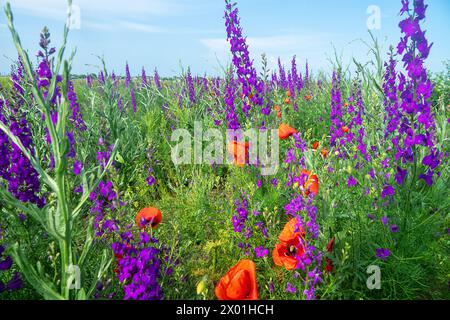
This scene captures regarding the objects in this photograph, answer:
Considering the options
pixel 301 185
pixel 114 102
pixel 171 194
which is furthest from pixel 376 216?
pixel 114 102

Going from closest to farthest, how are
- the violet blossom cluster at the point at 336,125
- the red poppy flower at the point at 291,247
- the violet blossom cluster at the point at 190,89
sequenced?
the red poppy flower at the point at 291,247
the violet blossom cluster at the point at 336,125
the violet blossom cluster at the point at 190,89

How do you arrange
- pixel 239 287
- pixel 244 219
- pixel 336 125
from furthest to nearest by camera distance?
pixel 336 125
pixel 244 219
pixel 239 287

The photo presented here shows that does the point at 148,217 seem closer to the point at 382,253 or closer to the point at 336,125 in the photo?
the point at 382,253

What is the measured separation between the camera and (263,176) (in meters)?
2.96

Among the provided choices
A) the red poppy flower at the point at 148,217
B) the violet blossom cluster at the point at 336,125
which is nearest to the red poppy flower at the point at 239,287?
the red poppy flower at the point at 148,217

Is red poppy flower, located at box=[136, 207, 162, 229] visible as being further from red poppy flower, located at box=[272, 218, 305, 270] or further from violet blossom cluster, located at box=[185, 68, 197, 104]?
violet blossom cluster, located at box=[185, 68, 197, 104]

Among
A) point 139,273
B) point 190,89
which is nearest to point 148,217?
point 139,273

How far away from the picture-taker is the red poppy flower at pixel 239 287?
1365 mm

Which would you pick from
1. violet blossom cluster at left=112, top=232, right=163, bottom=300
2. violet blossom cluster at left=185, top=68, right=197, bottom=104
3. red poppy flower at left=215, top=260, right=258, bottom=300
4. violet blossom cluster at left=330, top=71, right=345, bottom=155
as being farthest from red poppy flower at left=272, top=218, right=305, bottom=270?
violet blossom cluster at left=185, top=68, right=197, bottom=104

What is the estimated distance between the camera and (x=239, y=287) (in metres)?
1.37

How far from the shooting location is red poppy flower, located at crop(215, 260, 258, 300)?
137 cm

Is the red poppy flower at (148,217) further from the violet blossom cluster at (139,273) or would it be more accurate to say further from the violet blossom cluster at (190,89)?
the violet blossom cluster at (190,89)

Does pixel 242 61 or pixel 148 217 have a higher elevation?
pixel 242 61
